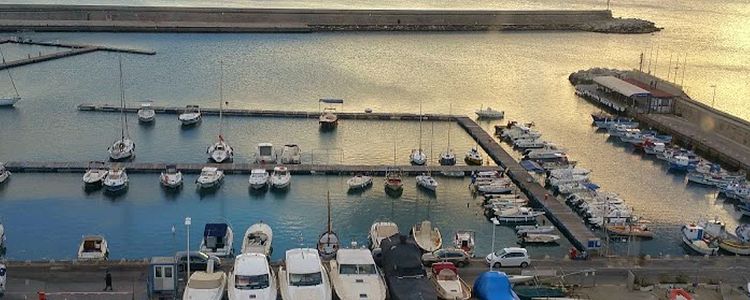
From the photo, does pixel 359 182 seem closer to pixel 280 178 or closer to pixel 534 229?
pixel 280 178

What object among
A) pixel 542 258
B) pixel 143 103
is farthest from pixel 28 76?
pixel 542 258

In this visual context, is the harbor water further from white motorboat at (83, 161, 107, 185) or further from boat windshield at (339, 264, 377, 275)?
boat windshield at (339, 264, 377, 275)

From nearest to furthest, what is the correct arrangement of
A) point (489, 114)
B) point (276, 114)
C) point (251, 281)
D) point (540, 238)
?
1. point (251, 281)
2. point (540, 238)
3. point (276, 114)
4. point (489, 114)

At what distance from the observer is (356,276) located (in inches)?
567

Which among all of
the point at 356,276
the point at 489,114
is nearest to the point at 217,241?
the point at 356,276

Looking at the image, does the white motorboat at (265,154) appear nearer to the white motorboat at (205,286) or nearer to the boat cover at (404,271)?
the boat cover at (404,271)

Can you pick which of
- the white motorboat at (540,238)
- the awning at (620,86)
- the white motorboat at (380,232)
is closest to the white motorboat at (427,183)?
the white motorboat at (540,238)

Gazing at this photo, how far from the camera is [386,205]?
2384 centimetres

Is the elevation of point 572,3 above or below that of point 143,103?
above

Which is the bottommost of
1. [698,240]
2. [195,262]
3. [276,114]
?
[698,240]

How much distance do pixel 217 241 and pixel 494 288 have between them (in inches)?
281

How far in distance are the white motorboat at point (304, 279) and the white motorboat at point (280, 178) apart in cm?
1007

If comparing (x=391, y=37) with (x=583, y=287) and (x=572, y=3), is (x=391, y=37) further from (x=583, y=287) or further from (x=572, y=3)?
(x=583, y=287)

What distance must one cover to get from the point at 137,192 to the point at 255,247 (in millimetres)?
7875
